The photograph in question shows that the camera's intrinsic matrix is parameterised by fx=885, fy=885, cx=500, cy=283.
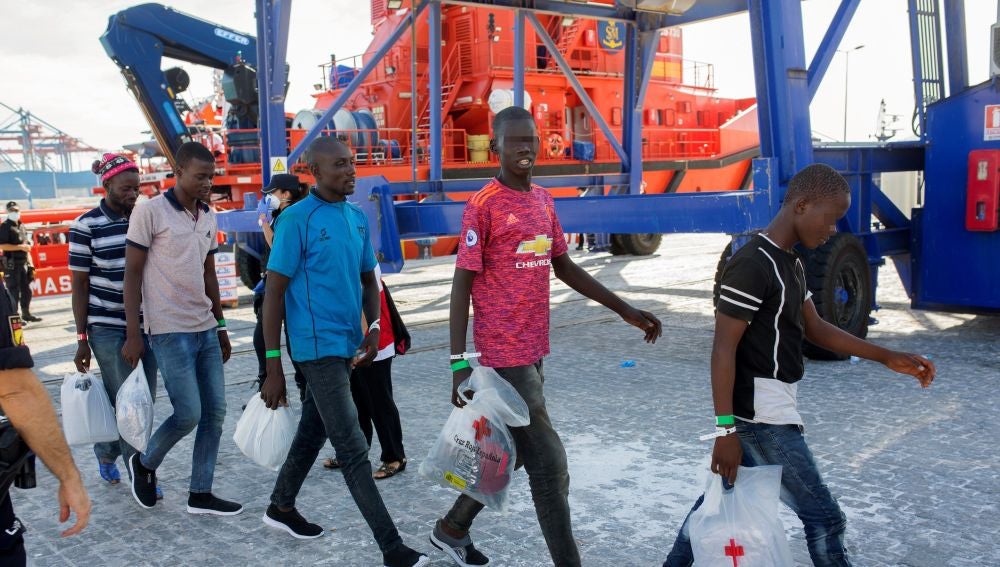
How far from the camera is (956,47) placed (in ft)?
29.2

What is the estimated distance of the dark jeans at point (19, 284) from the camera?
12.2m

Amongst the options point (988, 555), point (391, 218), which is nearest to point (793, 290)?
point (988, 555)

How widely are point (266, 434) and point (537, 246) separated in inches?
64.3

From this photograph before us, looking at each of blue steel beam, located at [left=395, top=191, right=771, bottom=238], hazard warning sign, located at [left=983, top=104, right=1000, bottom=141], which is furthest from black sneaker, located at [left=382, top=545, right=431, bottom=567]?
hazard warning sign, located at [left=983, top=104, right=1000, bottom=141]

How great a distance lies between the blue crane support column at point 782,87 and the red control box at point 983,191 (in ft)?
6.01

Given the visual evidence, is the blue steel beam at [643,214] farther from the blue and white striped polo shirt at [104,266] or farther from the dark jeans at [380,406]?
the blue and white striped polo shirt at [104,266]

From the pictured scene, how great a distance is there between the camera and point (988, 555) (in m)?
3.70

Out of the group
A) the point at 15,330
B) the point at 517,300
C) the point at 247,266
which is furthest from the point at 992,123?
the point at 247,266

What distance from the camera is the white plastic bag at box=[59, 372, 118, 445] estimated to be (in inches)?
181

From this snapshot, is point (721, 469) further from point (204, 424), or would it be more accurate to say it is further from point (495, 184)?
point (204, 424)

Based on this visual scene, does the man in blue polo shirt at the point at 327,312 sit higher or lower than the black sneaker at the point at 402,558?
higher

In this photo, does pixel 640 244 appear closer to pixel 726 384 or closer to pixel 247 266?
pixel 247 266

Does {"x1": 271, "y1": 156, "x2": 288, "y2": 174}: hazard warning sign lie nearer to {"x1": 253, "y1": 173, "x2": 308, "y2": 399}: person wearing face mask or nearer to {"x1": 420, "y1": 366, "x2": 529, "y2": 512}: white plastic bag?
{"x1": 253, "y1": 173, "x2": 308, "y2": 399}: person wearing face mask

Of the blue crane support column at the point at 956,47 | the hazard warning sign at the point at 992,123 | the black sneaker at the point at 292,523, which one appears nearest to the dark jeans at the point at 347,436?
the black sneaker at the point at 292,523
